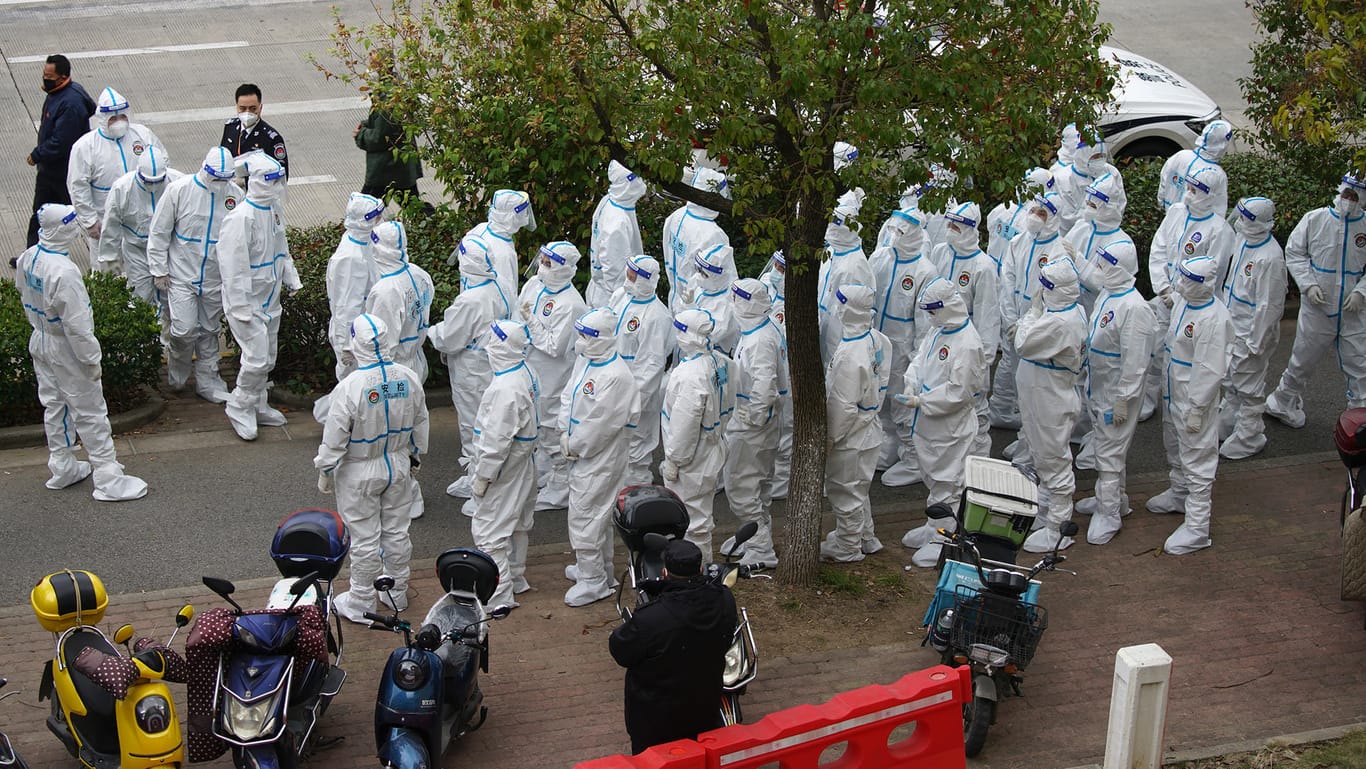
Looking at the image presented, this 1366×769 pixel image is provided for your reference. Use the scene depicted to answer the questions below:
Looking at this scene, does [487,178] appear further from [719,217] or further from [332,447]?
[332,447]

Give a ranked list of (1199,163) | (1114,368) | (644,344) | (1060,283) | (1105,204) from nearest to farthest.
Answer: (1060,283)
(1114,368)
(644,344)
(1105,204)
(1199,163)

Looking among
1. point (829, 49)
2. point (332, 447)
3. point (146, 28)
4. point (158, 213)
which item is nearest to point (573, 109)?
point (829, 49)

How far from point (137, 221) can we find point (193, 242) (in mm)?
967

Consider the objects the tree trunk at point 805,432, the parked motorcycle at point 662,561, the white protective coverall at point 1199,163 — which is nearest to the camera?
the parked motorcycle at point 662,561

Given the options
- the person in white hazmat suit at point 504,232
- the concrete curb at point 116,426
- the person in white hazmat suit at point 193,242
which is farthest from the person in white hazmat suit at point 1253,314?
the concrete curb at point 116,426

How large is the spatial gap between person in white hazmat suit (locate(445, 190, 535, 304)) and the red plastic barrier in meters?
4.79

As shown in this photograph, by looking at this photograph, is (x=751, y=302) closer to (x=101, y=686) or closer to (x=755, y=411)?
(x=755, y=411)

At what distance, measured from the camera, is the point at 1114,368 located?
1088 centimetres

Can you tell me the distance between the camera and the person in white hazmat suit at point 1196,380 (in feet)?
33.6

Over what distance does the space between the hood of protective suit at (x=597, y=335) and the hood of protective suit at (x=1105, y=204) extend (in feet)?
15.2

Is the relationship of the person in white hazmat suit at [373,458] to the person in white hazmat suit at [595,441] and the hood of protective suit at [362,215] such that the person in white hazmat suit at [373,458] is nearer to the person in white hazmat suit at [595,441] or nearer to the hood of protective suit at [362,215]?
the person in white hazmat suit at [595,441]

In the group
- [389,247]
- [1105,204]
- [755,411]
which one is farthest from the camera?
[1105,204]

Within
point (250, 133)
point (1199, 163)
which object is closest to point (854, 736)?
point (1199, 163)

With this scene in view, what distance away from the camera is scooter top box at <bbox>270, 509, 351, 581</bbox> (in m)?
7.92
